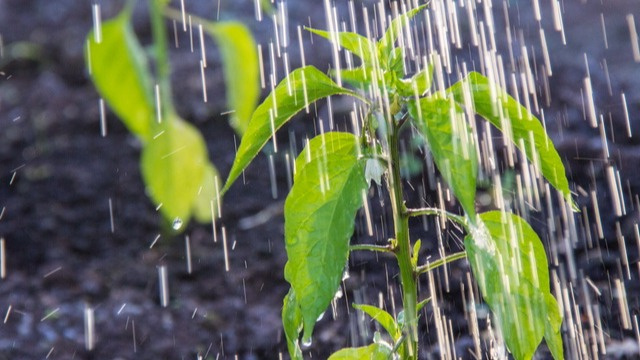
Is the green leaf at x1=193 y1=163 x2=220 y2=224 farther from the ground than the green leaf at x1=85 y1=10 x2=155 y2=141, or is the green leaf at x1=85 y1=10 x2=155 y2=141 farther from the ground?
the green leaf at x1=85 y1=10 x2=155 y2=141

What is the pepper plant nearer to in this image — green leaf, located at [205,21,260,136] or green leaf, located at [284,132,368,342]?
green leaf, located at [284,132,368,342]

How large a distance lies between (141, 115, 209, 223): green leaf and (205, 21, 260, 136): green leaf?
1 cm

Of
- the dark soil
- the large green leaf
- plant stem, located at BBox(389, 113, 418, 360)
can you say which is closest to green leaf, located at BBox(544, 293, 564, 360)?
the large green leaf

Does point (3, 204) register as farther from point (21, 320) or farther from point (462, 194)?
point (462, 194)

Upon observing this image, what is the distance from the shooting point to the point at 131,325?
7.29 ft

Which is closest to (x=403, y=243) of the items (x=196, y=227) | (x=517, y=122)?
(x=517, y=122)

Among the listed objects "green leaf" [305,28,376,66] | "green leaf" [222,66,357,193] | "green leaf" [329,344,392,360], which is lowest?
"green leaf" [329,344,392,360]

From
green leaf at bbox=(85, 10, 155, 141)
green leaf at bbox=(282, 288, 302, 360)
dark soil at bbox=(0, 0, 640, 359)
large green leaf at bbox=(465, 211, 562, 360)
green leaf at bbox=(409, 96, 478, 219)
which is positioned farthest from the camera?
dark soil at bbox=(0, 0, 640, 359)

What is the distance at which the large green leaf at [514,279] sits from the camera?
67cm

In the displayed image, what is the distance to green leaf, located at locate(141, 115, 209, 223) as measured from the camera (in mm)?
177

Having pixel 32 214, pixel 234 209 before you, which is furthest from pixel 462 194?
pixel 32 214

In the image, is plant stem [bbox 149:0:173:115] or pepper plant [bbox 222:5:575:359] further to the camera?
pepper plant [bbox 222:5:575:359]

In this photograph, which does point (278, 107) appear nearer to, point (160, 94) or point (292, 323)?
point (292, 323)

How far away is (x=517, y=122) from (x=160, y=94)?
56cm
